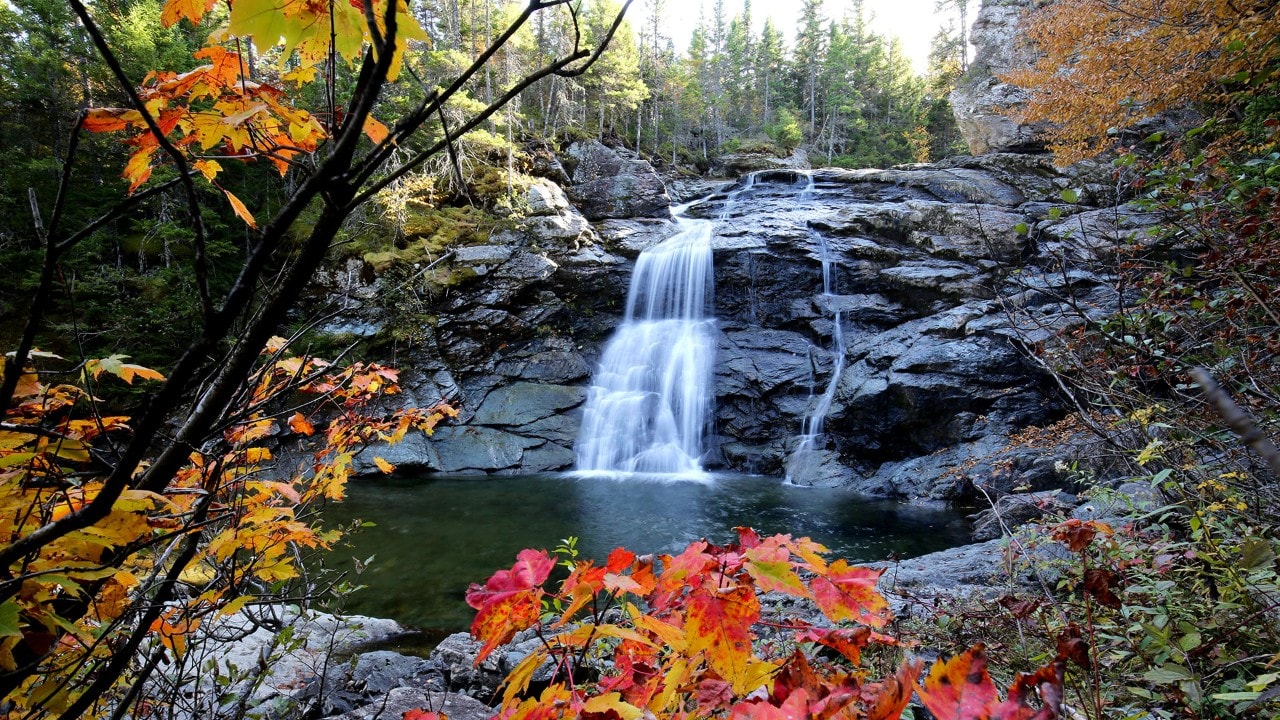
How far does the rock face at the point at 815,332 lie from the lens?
36.2 ft

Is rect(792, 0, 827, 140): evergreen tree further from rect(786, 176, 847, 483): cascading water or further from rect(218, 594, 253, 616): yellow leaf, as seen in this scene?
rect(218, 594, 253, 616): yellow leaf

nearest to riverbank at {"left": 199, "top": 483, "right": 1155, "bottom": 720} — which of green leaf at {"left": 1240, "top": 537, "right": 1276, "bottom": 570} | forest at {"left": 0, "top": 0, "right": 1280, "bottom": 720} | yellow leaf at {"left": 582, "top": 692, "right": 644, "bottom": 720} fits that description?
forest at {"left": 0, "top": 0, "right": 1280, "bottom": 720}

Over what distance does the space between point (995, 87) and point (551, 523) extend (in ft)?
67.6

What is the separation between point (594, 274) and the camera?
15227 millimetres

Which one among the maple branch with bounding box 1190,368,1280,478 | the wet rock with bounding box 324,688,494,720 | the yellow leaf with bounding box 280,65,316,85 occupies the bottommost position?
the wet rock with bounding box 324,688,494,720

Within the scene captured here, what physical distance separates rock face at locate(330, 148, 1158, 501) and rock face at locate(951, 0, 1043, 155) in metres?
1.59

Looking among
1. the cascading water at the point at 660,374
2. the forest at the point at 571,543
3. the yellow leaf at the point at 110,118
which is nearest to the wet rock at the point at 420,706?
the forest at the point at 571,543

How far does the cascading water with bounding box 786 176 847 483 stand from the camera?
12.0 metres

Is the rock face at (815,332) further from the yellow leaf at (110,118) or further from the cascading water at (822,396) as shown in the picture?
the yellow leaf at (110,118)

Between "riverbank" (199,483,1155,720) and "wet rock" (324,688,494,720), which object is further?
"wet rock" (324,688,494,720)

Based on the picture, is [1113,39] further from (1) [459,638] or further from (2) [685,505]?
(1) [459,638]

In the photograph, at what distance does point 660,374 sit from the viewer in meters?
14.3

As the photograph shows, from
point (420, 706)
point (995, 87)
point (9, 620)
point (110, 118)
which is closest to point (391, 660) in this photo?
point (420, 706)

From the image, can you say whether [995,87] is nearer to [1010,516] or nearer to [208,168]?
[1010,516]
